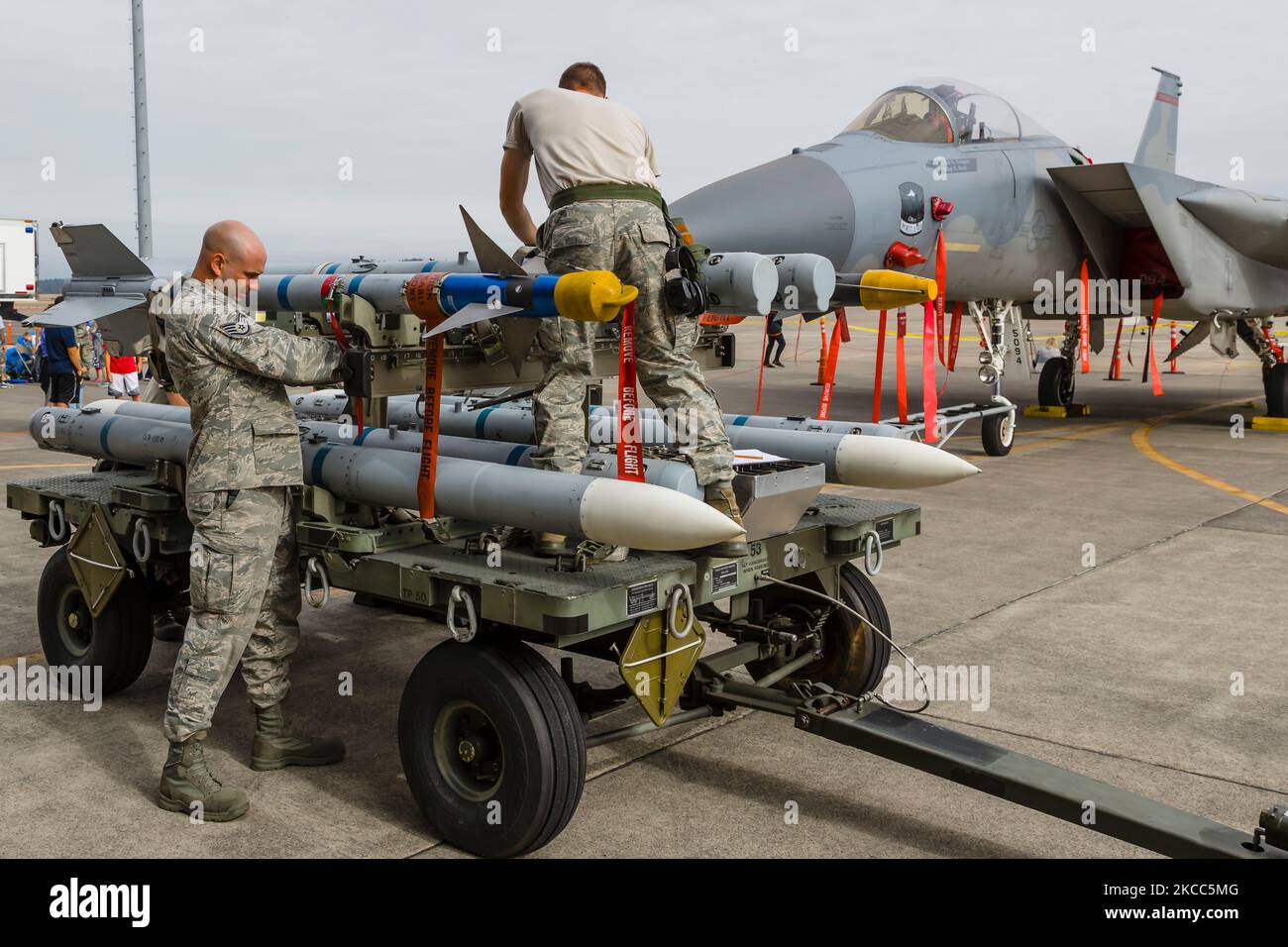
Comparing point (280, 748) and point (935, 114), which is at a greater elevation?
point (935, 114)

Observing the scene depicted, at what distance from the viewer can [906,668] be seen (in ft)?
18.9

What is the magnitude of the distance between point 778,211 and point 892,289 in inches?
154

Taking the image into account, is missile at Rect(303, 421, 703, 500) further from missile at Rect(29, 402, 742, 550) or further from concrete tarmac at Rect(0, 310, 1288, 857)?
concrete tarmac at Rect(0, 310, 1288, 857)

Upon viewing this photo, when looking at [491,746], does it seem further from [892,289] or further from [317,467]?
[892,289]

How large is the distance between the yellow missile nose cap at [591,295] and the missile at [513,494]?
56 cm

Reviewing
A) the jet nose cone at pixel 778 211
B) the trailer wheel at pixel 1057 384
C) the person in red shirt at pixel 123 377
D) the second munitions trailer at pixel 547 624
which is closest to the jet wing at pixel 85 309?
the second munitions trailer at pixel 547 624

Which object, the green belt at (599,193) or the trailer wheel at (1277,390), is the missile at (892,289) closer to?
the green belt at (599,193)

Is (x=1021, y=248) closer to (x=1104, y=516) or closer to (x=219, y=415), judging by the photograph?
(x=1104, y=516)

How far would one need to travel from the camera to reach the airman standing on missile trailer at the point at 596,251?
4.42 metres

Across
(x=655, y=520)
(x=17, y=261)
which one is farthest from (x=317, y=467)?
(x=17, y=261)

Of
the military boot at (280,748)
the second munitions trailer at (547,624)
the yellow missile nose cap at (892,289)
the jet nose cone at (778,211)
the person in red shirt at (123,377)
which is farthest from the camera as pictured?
the person in red shirt at (123,377)

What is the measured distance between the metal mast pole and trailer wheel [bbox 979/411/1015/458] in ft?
38.8

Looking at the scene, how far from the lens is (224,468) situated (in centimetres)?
420

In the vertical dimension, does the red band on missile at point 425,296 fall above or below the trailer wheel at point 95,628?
above
